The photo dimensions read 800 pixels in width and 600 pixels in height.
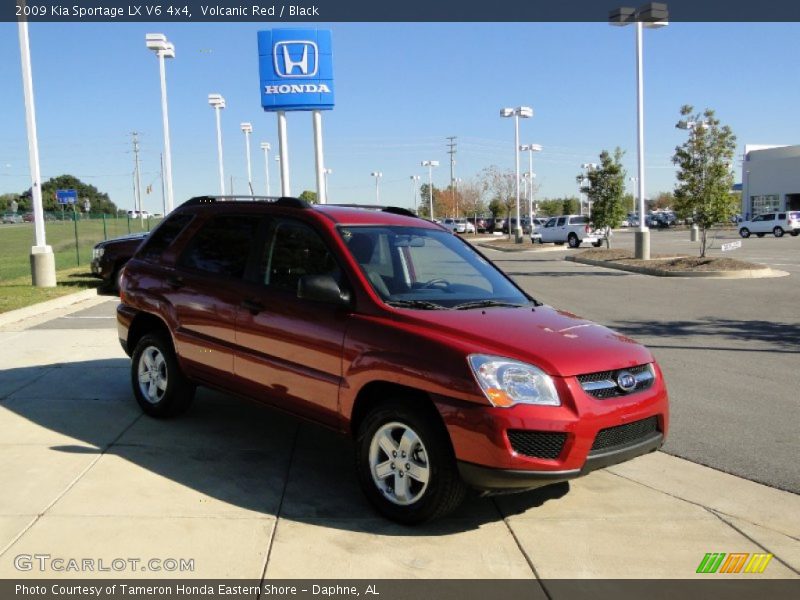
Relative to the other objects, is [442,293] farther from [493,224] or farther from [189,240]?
[493,224]

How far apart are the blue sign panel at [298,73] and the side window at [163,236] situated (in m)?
17.6

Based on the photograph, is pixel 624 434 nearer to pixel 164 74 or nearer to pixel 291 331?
pixel 291 331

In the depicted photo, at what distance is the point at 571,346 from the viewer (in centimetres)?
421

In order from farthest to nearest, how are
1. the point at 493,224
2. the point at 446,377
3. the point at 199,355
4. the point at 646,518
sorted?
the point at 493,224 < the point at 199,355 < the point at 646,518 < the point at 446,377

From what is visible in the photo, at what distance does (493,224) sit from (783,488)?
237 feet

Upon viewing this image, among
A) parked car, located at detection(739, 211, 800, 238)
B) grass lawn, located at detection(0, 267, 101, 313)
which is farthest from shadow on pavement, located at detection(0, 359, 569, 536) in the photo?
parked car, located at detection(739, 211, 800, 238)

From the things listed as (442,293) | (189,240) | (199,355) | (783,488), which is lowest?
(783,488)

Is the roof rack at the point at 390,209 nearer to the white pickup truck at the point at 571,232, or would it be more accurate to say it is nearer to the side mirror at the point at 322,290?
the side mirror at the point at 322,290

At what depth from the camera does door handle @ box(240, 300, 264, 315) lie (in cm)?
508

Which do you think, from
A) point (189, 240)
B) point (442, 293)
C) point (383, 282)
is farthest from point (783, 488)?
point (189, 240)

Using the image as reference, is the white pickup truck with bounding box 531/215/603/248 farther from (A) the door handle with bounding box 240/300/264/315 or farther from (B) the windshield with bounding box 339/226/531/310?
(A) the door handle with bounding box 240/300/264/315

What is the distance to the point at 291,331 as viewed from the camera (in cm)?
482

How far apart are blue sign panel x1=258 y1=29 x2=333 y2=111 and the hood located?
19854 millimetres

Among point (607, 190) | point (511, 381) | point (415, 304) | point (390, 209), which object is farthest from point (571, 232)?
point (511, 381)
